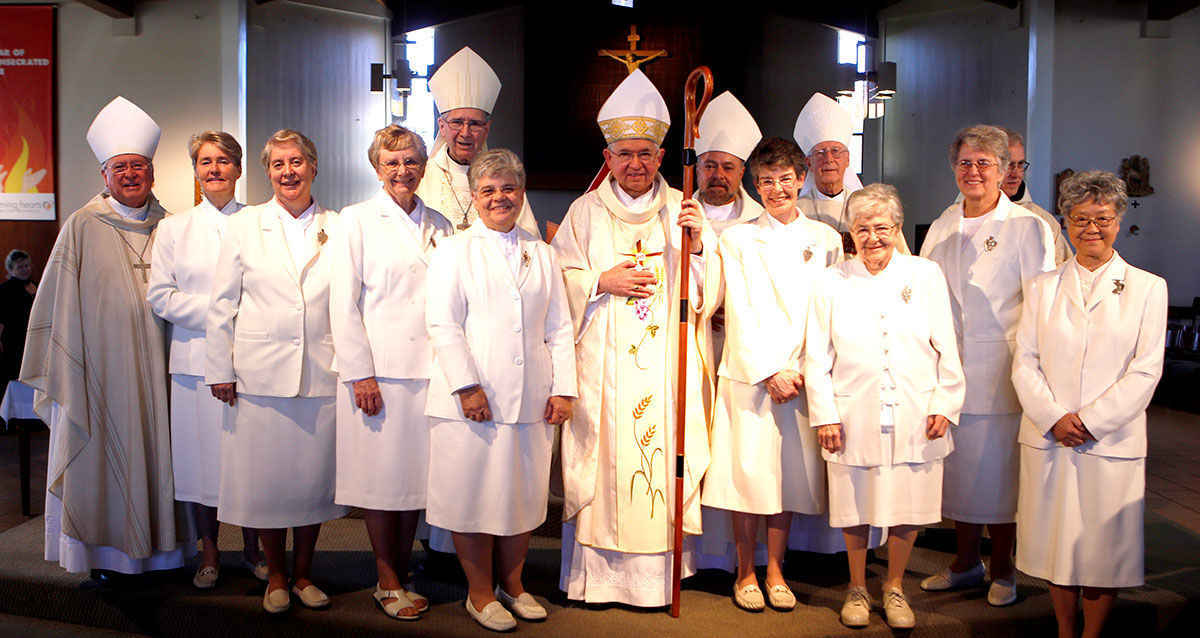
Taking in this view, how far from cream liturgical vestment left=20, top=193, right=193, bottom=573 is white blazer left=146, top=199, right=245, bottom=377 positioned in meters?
0.19

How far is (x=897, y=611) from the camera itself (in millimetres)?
3236

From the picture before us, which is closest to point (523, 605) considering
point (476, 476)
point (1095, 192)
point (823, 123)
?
point (476, 476)

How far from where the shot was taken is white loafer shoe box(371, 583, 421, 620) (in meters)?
3.24

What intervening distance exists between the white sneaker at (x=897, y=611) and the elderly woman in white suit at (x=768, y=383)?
1.14 feet

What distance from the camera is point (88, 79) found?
9.44m

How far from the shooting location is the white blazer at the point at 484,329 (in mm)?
3064

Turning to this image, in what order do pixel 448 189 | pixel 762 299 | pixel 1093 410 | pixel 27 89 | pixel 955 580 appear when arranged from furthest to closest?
pixel 27 89 → pixel 448 189 → pixel 955 580 → pixel 762 299 → pixel 1093 410

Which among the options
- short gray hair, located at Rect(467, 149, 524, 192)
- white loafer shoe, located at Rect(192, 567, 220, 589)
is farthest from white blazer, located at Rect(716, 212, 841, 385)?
white loafer shoe, located at Rect(192, 567, 220, 589)

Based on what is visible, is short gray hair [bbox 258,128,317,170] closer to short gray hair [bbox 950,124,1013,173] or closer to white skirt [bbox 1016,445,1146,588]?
short gray hair [bbox 950,124,1013,173]

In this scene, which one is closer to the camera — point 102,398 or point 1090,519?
point 1090,519

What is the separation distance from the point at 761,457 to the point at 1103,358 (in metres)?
1.19

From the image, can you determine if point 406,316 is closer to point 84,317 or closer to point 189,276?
point 189,276

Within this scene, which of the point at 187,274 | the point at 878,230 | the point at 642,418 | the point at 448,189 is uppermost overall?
the point at 448,189

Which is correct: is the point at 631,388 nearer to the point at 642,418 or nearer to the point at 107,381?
the point at 642,418
